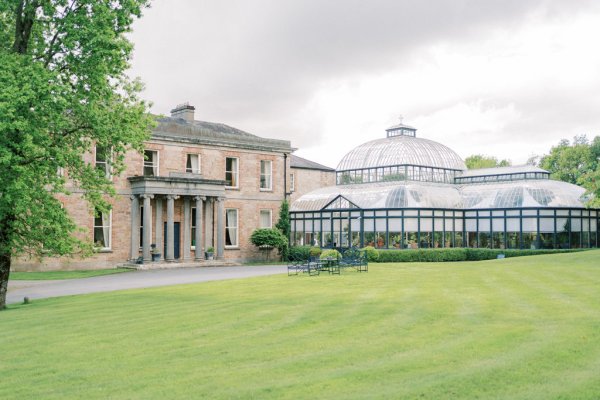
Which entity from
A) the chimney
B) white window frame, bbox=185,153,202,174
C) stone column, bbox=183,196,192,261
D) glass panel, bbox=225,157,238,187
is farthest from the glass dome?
stone column, bbox=183,196,192,261

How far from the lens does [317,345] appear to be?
989 centimetres

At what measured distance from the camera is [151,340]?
10.9 meters

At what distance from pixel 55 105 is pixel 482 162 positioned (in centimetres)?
7482

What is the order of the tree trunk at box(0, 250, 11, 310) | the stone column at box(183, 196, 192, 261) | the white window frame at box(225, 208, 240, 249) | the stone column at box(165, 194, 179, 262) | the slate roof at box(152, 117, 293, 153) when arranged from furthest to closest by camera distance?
the white window frame at box(225, 208, 240, 249), the slate roof at box(152, 117, 293, 153), the stone column at box(183, 196, 192, 261), the stone column at box(165, 194, 179, 262), the tree trunk at box(0, 250, 11, 310)

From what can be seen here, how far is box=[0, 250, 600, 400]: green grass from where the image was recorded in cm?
760

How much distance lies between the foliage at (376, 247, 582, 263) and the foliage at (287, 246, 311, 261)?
601 centimetres


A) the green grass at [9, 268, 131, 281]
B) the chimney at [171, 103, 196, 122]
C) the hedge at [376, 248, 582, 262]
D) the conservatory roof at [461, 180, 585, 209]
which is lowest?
the green grass at [9, 268, 131, 281]

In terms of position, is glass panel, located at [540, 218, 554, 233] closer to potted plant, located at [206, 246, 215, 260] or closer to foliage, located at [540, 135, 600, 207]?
foliage, located at [540, 135, 600, 207]

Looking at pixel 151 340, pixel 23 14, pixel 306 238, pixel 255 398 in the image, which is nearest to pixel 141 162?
pixel 306 238

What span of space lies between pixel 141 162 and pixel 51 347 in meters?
26.0

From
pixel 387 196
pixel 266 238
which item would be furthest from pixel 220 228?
pixel 387 196

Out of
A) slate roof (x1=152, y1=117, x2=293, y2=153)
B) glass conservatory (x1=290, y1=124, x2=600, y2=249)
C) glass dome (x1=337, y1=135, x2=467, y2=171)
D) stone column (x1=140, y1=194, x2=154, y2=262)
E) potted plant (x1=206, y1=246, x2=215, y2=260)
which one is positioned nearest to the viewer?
stone column (x1=140, y1=194, x2=154, y2=262)

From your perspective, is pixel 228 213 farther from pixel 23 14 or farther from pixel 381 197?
pixel 23 14

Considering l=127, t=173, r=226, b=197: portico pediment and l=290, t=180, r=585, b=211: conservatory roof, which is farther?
l=290, t=180, r=585, b=211: conservatory roof
